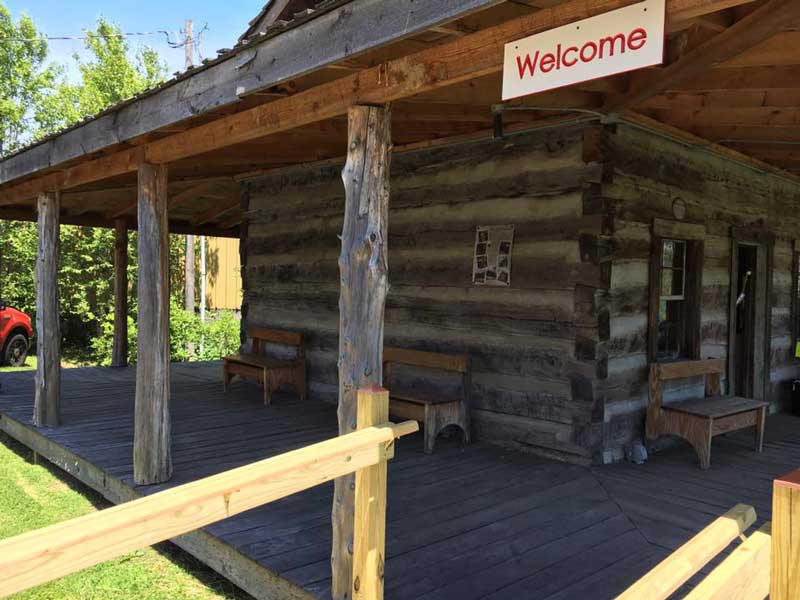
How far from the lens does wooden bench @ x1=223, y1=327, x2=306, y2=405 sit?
7.21 metres

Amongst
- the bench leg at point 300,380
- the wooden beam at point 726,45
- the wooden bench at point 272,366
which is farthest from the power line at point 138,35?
the wooden beam at point 726,45

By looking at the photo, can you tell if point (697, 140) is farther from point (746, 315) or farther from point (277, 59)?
point (277, 59)

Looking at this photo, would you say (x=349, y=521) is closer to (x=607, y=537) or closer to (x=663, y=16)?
(x=607, y=537)

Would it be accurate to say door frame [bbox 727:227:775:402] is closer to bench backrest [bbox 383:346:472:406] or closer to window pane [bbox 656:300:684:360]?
window pane [bbox 656:300:684:360]

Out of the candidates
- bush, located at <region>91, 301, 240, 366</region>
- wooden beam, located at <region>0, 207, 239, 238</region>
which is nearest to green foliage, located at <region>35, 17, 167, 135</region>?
bush, located at <region>91, 301, 240, 366</region>

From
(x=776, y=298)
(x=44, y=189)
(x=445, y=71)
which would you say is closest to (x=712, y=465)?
(x=776, y=298)

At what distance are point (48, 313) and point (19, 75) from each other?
16.3 m

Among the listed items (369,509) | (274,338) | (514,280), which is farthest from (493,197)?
(369,509)

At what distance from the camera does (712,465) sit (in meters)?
5.02

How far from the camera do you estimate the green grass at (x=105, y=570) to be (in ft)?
11.8

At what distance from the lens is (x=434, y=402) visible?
5230 millimetres

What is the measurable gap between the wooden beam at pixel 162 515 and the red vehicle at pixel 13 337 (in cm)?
1333

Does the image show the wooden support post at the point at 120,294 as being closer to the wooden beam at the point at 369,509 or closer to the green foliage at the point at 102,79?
the green foliage at the point at 102,79

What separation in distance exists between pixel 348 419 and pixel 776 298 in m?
6.31
